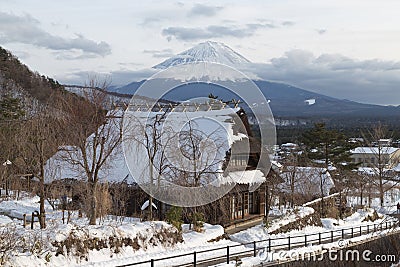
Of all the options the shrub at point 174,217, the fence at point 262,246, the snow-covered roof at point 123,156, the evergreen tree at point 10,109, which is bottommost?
the fence at point 262,246

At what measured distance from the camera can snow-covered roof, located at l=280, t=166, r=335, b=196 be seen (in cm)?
3488

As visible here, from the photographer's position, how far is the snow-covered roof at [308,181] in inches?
1373

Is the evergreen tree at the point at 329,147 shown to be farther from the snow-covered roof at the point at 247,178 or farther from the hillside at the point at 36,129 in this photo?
the hillside at the point at 36,129

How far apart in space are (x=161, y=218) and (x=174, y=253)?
7216 mm

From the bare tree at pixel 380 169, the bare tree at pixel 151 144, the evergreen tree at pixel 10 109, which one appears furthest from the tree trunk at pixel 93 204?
the bare tree at pixel 380 169

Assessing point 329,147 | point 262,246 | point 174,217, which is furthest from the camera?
point 329,147

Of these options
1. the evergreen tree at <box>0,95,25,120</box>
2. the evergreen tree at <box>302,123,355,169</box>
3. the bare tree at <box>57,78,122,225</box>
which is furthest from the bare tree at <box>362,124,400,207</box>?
the evergreen tree at <box>0,95,25,120</box>

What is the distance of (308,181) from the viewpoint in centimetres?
3575

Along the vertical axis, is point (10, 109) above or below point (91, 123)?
above

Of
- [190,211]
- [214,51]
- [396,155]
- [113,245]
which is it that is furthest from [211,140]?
[396,155]

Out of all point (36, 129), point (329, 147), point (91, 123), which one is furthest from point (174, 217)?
point (329, 147)

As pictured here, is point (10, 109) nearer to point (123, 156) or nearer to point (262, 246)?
point (123, 156)

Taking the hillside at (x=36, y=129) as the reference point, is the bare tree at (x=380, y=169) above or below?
below

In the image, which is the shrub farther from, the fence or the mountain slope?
the mountain slope
